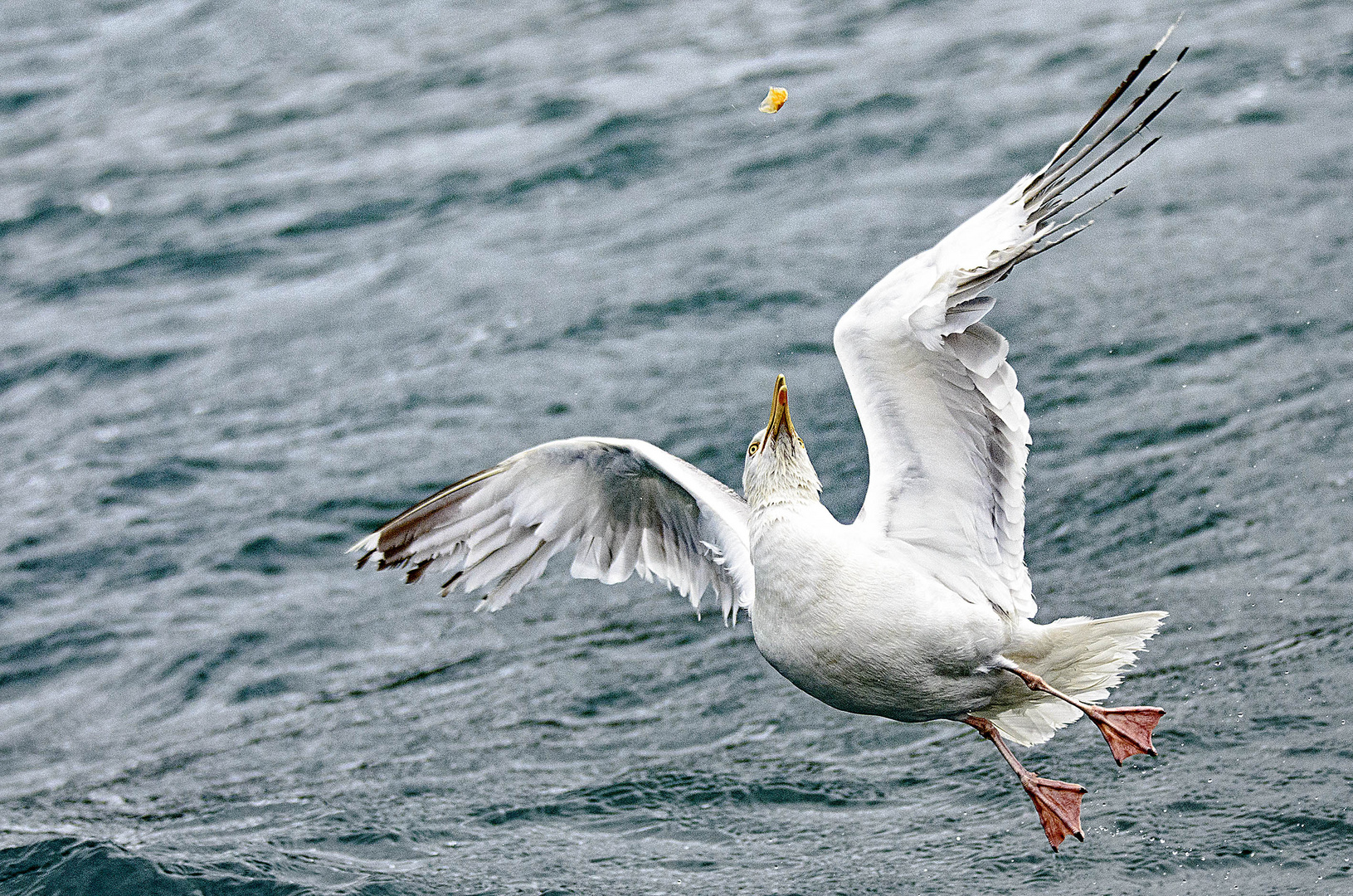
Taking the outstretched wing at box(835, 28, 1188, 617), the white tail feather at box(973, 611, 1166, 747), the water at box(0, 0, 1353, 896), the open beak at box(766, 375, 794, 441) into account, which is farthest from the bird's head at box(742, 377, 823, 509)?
the water at box(0, 0, 1353, 896)

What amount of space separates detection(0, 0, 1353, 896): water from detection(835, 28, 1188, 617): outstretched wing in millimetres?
1752

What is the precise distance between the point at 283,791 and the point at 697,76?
9.82 meters

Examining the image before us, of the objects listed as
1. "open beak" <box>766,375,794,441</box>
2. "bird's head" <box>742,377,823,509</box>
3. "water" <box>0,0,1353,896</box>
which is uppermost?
"open beak" <box>766,375,794,441</box>

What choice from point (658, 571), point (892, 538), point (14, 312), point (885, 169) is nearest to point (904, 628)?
point (892, 538)

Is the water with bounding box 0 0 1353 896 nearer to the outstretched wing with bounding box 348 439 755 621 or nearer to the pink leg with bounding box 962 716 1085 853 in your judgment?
the pink leg with bounding box 962 716 1085 853

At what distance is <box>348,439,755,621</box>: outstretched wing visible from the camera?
6.58m

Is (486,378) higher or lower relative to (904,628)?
lower

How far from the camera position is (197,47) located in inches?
736

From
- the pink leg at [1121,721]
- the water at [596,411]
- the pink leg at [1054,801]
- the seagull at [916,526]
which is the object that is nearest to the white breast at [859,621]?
the seagull at [916,526]

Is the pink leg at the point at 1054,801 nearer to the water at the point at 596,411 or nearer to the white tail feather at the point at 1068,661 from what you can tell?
the white tail feather at the point at 1068,661

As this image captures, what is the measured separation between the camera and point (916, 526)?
6156 millimetres

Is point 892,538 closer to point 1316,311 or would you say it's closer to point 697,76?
point 1316,311

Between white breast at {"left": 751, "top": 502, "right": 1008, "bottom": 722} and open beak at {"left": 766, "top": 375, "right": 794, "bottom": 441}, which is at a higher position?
open beak at {"left": 766, "top": 375, "right": 794, "bottom": 441}

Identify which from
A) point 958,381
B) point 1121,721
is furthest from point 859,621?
point 1121,721
